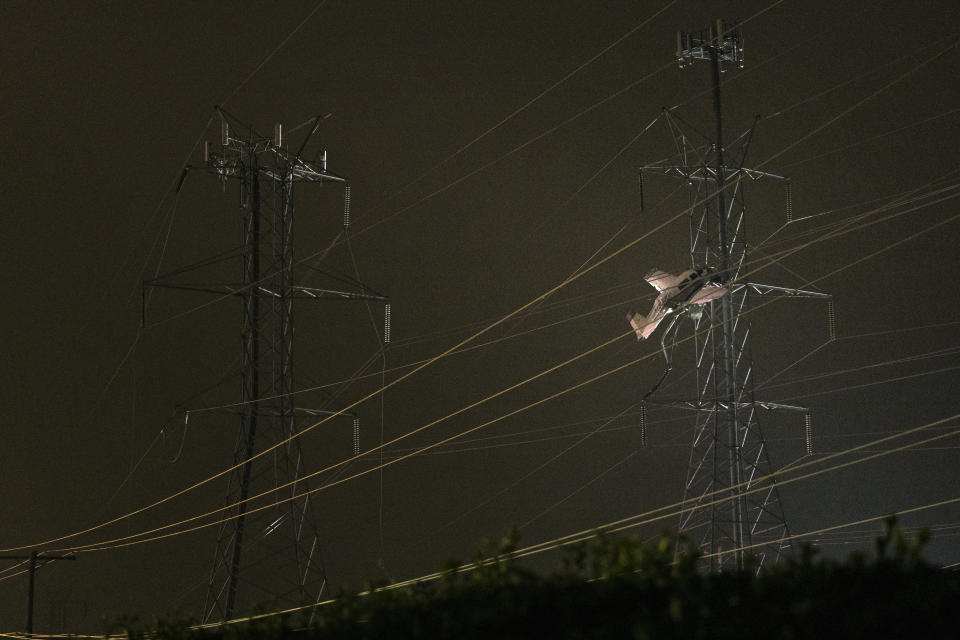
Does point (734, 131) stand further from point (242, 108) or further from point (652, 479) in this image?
point (242, 108)

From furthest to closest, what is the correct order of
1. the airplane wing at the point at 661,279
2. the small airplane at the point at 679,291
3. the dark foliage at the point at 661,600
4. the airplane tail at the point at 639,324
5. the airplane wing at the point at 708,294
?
the airplane tail at the point at 639,324 → the airplane wing at the point at 661,279 → the small airplane at the point at 679,291 → the airplane wing at the point at 708,294 → the dark foliage at the point at 661,600

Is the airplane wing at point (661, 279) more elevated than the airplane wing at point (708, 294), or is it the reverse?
the airplane wing at point (661, 279)

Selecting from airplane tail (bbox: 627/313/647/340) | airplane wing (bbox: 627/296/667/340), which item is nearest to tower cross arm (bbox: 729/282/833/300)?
airplane wing (bbox: 627/296/667/340)

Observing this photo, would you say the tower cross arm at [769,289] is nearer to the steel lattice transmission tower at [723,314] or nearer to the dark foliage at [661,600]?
the steel lattice transmission tower at [723,314]

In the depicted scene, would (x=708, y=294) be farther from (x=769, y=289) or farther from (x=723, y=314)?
(x=769, y=289)

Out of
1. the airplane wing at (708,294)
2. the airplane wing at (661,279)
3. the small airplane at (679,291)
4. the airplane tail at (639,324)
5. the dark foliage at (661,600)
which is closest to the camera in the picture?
the dark foliage at (661,600)

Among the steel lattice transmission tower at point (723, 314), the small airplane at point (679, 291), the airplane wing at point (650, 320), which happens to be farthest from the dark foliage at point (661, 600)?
the airplane wing at point (650, 320)

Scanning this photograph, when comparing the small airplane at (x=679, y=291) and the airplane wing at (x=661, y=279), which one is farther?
the airplane wing at (x=661, y=279)

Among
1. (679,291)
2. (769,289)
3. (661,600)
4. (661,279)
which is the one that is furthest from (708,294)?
(661,600)

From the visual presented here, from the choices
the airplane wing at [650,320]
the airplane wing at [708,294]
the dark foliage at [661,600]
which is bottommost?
the dark foliage at [661,600]
